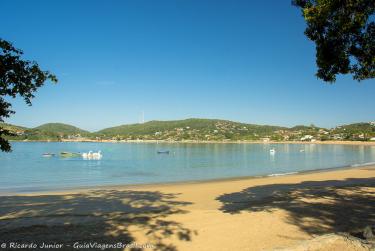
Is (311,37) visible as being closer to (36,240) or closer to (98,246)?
(98,246)

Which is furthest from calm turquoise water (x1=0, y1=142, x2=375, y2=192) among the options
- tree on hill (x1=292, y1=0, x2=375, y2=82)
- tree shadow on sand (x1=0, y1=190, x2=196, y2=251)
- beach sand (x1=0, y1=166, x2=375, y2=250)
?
tree on hill (x1=292, y1=0, x2=375, y2=82)

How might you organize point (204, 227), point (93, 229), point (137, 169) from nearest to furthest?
1. point (93, 229)
2. point (204, 227)
3. point (137, 169)

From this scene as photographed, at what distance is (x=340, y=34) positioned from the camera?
11.6 m

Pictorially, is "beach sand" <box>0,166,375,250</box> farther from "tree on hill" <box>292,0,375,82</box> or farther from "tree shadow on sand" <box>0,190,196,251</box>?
"tree on hill" <box>292,0,375,82</box>

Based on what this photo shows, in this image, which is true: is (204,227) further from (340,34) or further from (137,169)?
(137,169)

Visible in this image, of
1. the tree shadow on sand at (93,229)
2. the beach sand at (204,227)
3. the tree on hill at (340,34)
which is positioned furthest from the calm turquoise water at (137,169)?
the tree on hill at (340,34)

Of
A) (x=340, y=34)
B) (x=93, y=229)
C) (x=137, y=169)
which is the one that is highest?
(x=340, y=34)

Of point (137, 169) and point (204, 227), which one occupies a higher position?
point (204, 227)

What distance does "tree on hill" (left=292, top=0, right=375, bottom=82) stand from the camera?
10.7 metres

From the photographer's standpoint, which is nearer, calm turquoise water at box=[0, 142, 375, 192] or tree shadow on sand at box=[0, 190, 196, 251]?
tree shadow on sand at box=[0, 190, 196, 251]

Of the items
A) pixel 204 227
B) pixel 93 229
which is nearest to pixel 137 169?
pixel 93 229

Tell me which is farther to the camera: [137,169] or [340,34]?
[137,169]

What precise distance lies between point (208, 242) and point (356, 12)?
8206mm

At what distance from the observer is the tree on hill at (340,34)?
10742 mm
